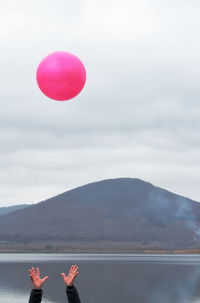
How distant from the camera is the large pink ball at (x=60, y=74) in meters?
14.4

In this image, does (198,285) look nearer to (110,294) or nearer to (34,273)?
(110,294)

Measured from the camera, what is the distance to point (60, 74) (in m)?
14.3

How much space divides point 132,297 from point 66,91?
203 feet

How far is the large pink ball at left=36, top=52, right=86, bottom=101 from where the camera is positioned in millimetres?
14375

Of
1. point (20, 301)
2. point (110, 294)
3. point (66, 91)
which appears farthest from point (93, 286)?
point (66, 91)

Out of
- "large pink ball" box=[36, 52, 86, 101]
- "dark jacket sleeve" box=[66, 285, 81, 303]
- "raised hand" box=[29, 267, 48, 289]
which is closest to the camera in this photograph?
"dark jacket sleeve" box=[66, 285, 81, 303]

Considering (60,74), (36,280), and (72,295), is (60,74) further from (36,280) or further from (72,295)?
(72,295)

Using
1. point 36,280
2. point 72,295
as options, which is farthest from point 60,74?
point 72,295

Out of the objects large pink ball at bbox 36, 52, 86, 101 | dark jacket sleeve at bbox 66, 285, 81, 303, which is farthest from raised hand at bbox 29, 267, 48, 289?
large pink ball at bbox 36, 52, 86, 101

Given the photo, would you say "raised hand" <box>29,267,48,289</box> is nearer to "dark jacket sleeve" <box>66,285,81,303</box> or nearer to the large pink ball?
"dark jacket sleeve" <box>66,285,81,303</box>

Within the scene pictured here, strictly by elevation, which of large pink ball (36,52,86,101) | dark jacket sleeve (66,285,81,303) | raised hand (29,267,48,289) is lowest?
dark jacket sleeve (66,285,81,303)

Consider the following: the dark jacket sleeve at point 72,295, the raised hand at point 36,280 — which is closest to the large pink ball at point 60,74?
the raised hand at point 36,280

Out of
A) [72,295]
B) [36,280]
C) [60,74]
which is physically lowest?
[72,295]

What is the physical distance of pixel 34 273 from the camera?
9805 millimetres
